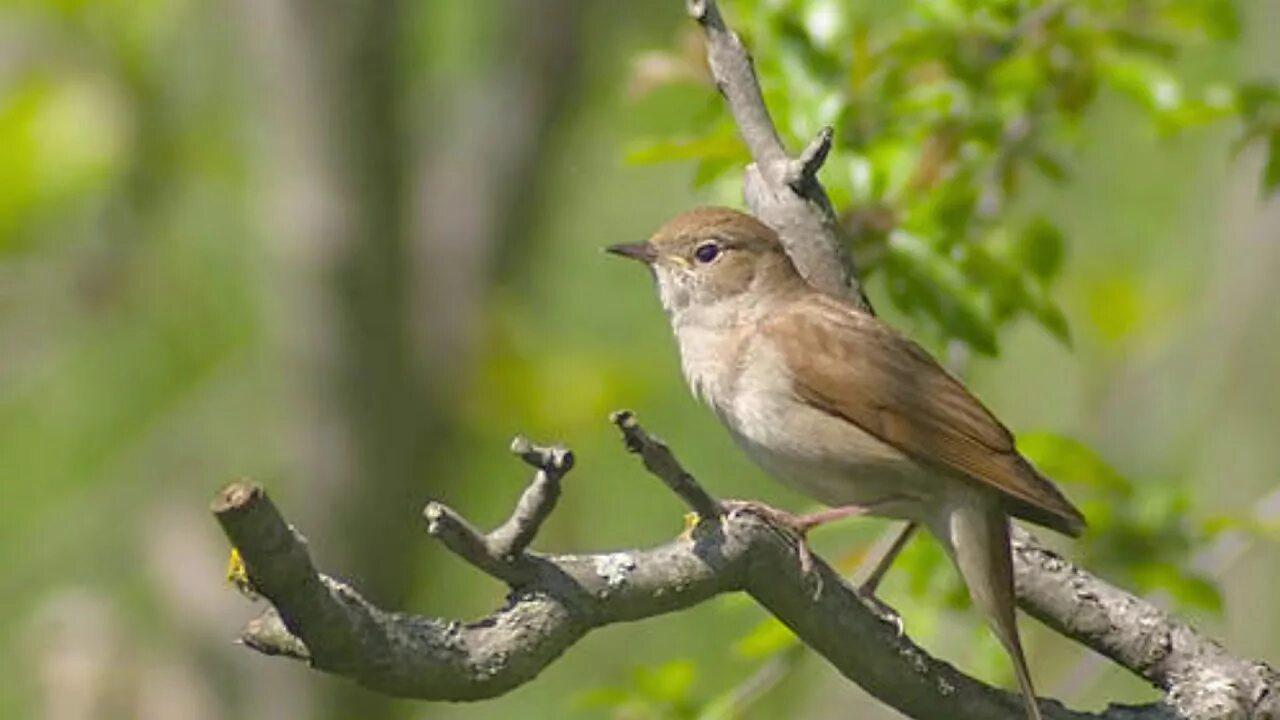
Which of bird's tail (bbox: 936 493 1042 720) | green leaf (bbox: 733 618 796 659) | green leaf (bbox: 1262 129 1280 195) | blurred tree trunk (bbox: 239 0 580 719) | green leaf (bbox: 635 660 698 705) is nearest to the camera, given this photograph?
bird's tail (bbox: 936 493 1042 720)

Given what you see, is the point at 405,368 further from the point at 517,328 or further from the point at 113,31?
the point at 113,31

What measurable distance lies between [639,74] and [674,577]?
2.28 meters

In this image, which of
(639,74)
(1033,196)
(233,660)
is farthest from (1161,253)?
(639,74)

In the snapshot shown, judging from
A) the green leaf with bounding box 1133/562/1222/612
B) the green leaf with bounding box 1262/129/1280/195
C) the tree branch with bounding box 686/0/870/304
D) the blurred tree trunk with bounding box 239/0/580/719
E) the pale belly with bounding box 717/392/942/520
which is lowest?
the pale belly with bounding box 717/392/942/520

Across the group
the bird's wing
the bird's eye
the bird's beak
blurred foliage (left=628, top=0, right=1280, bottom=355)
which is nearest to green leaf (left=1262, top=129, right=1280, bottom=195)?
blurred foliage (left=628, top=0, right=1280, bottom=355)

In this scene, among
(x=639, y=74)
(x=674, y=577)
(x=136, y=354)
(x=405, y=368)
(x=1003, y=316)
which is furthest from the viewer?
(x=136, y=354)

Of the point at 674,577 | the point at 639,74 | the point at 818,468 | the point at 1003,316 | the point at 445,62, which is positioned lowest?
the point at 674,577

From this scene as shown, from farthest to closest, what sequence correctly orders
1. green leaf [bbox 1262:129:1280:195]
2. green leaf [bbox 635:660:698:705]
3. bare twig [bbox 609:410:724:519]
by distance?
green leaf [bbox 635:660:698:705] → green leaf [bbox 1262:129:1280:195] → bare twig [bbox 609:410:724:519]

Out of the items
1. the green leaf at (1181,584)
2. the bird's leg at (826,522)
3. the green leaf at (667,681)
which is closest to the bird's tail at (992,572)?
the bird's leg at (826,522)

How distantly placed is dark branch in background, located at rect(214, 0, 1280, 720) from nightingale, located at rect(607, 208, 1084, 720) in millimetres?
118

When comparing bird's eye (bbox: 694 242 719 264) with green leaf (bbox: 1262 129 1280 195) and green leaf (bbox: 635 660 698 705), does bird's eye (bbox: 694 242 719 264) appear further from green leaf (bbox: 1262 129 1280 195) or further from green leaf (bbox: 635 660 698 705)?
green leaf (bbox: 1262 129 1280 195)

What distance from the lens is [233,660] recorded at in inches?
346

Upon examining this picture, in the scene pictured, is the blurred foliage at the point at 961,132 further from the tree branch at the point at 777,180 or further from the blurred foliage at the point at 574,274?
the tree branch at the point at 777,180

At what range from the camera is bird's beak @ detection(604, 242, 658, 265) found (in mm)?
5449
